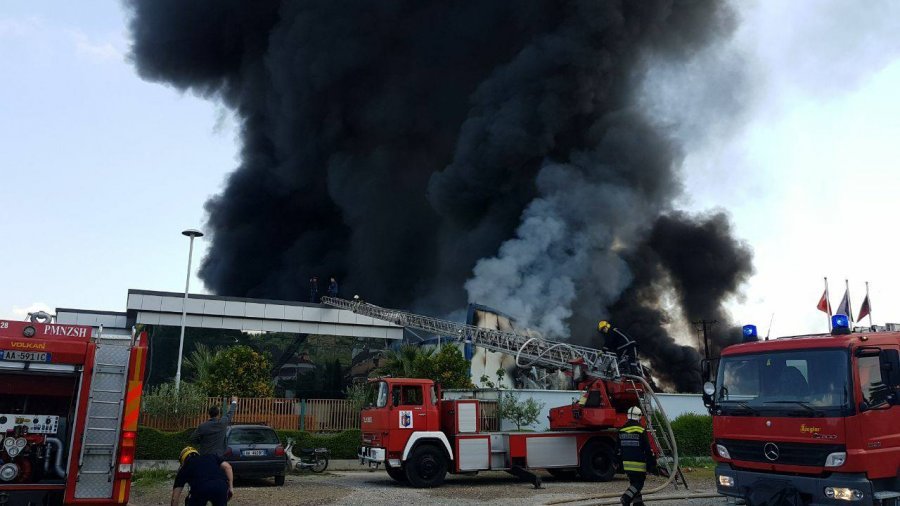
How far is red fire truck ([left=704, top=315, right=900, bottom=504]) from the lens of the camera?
6.99 m

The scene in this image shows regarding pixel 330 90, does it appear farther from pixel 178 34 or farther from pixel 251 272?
pixel 251 272

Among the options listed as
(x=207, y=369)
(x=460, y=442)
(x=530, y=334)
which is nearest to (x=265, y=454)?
(x=460, y=442)

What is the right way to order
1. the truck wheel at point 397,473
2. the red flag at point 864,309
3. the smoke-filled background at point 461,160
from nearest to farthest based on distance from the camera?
the truck wheel at point 397,473 → the red flag at point 864,309 → the smoke-filled background at point 461,160

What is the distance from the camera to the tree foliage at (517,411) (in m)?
16.8

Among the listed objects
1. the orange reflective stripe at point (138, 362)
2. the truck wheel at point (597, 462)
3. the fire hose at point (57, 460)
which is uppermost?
the orange reflective stripe at point (138, 362)

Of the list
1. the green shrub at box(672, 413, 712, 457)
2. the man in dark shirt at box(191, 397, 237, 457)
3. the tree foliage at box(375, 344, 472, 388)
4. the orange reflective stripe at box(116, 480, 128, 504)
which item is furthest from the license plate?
the green shrub at box(672, 413, 712, 457)

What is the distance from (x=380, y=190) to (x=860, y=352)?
138ft

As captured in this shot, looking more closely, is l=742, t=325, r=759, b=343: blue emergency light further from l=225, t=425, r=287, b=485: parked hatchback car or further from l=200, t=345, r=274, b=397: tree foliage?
l=200, t=345, r=274, b=397: tree foliage

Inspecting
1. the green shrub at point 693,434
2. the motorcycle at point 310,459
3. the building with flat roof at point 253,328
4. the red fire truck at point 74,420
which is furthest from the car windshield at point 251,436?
the building with flat roof at point 253,328

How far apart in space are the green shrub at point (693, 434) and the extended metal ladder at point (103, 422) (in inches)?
617

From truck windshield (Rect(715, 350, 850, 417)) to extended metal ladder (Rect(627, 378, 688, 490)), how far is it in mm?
4185

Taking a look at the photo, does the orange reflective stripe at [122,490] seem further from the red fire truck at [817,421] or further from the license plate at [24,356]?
the red fire truck at [817,421]

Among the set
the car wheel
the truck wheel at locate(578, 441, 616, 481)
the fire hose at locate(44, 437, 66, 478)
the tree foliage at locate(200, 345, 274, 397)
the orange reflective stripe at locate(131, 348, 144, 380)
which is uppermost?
the tree foliage at locate(200, 345, 274, 397)

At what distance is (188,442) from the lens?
52.8 feet
